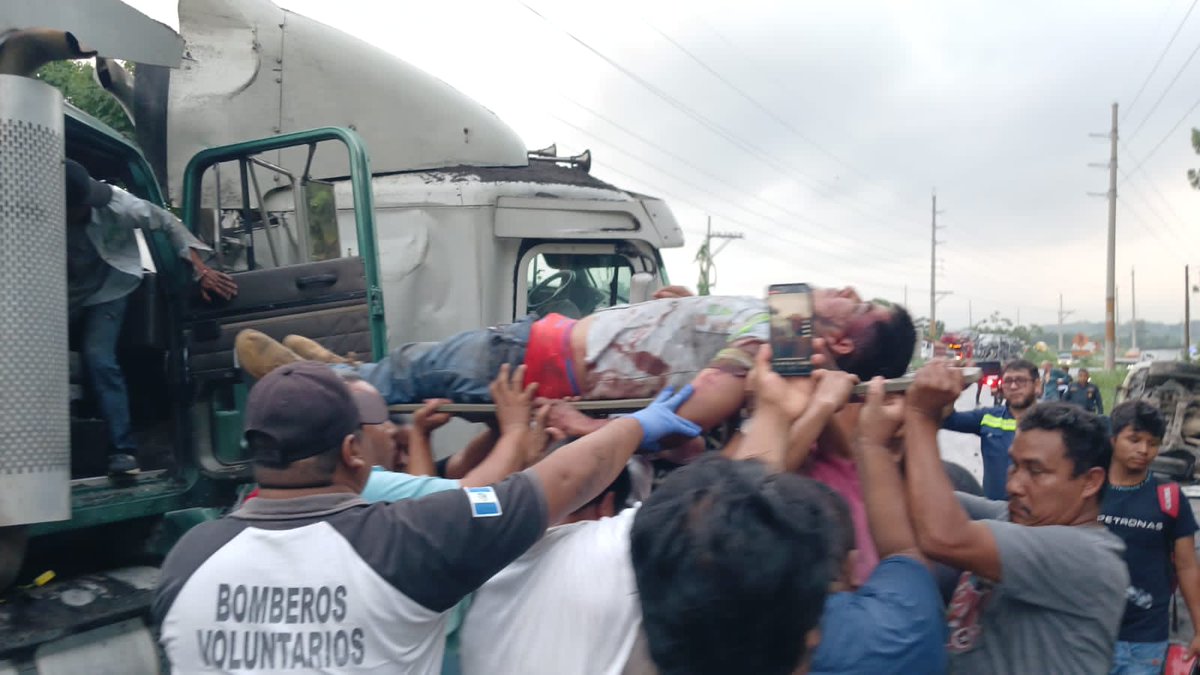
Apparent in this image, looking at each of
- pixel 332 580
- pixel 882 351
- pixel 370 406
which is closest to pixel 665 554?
pixel 332 580

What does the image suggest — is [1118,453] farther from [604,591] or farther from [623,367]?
[604,591]

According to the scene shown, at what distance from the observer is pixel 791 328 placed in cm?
209

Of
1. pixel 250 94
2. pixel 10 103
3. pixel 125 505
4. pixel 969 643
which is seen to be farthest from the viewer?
pixel 250 94

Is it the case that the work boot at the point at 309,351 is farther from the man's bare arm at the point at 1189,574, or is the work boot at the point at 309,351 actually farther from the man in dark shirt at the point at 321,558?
the man's bare arm at the point at 1189,574

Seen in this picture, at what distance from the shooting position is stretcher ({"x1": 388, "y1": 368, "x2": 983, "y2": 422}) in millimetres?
1918

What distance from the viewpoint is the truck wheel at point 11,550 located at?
2475mm

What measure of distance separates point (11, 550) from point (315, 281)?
148 cm

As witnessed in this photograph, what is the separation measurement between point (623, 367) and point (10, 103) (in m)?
1.78

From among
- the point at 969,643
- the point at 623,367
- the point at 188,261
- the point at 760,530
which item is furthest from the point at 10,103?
the point at 969,643

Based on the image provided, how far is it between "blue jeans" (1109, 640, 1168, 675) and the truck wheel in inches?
131

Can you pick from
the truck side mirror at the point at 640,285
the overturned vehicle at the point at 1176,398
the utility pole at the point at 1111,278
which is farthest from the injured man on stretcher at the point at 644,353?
the utility pole at the point at 1111,278

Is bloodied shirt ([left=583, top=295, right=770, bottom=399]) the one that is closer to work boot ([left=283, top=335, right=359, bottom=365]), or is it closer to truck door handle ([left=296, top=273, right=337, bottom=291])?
work boot ([left=283, top=335, right=359, bottom=365])

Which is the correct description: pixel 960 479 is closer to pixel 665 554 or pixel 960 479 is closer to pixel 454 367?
pixel 454 367

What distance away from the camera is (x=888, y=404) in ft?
6.47
